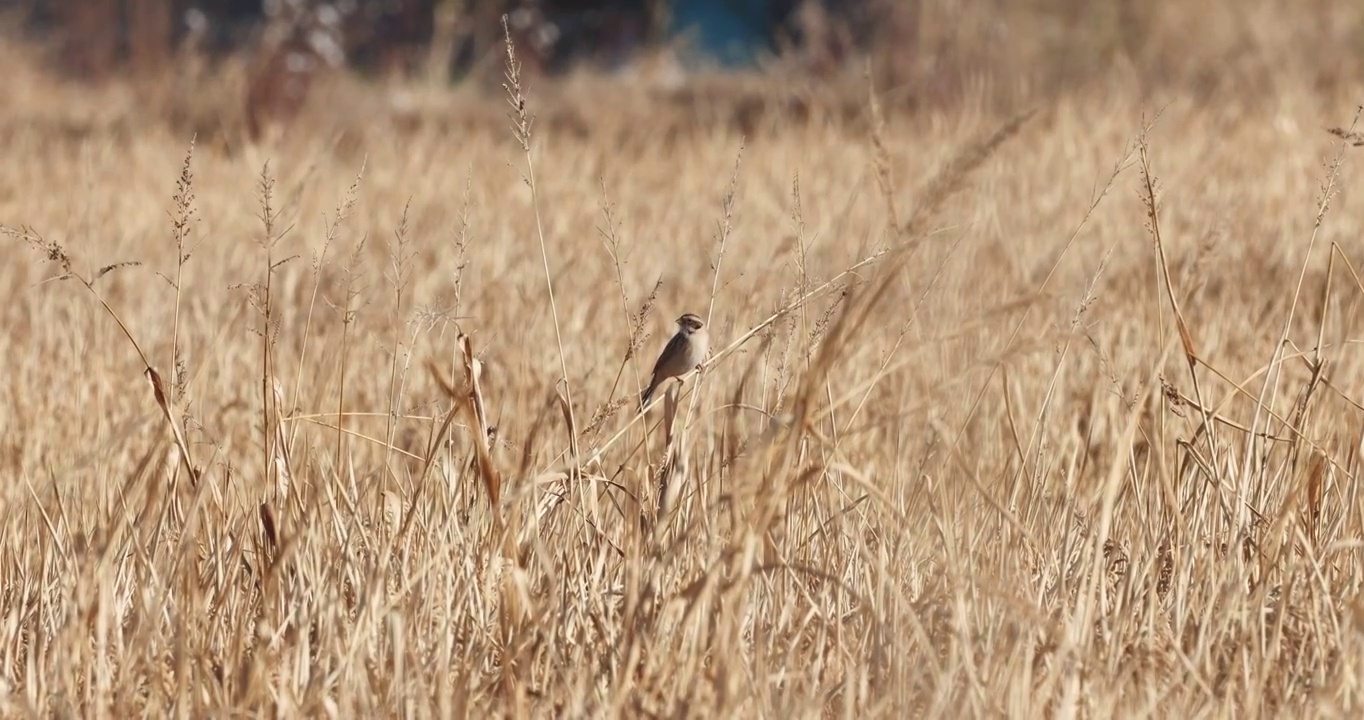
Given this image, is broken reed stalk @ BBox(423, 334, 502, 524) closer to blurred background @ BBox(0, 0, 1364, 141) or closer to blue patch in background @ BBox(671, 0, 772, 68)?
blurred background @ BBox(0, 0, 1364, 141)

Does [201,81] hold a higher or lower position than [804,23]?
lower

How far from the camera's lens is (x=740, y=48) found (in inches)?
497

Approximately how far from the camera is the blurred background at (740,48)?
8.36m

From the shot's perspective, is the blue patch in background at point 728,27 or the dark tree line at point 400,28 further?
the blue patch in background at point 728,27

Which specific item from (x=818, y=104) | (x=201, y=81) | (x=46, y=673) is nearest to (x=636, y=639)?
(x=46, y=673)

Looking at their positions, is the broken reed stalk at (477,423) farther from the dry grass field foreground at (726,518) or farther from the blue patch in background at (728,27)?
the blue patch in background at (728,27)

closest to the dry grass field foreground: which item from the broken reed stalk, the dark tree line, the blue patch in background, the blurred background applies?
the broken reed stalk

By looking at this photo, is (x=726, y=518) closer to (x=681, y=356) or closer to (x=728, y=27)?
(x=681, y=356)

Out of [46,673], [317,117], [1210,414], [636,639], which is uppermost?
[317,117]

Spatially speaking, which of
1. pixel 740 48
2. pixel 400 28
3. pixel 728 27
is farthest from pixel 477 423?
pixel 728 27

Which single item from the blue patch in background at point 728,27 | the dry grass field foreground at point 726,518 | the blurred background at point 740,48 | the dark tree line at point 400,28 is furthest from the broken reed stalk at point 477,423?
the blue patch in background at point 728,27

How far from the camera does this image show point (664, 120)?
29.3ft

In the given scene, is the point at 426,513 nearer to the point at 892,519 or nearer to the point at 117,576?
the point at 117,576

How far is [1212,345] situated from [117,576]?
7.45ft
